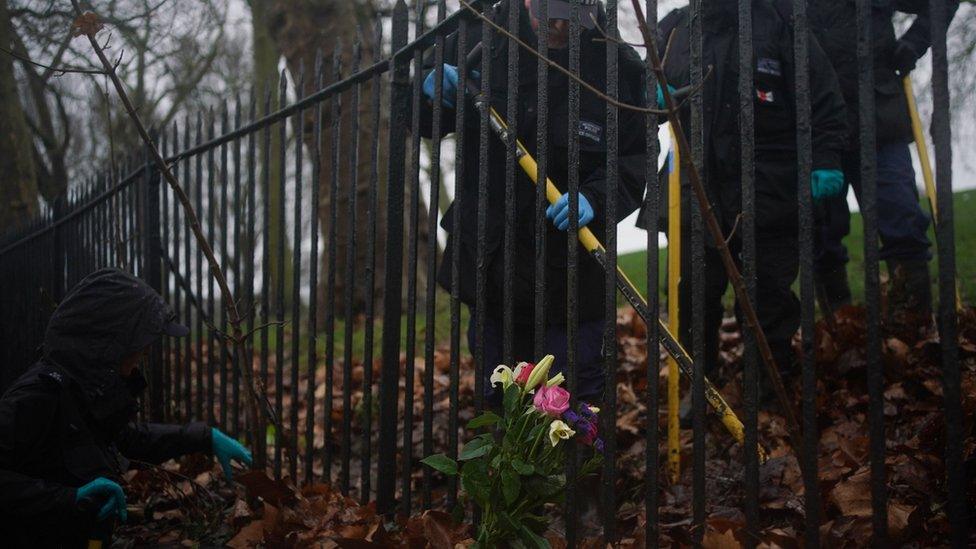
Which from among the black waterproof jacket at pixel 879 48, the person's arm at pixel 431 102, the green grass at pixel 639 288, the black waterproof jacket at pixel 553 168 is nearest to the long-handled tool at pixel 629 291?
the black waterproof jacket at pixel 553 168

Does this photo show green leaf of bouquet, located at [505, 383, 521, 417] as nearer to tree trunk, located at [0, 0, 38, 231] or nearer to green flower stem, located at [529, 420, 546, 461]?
green flower stem, located at [529, 420, 546, 461]

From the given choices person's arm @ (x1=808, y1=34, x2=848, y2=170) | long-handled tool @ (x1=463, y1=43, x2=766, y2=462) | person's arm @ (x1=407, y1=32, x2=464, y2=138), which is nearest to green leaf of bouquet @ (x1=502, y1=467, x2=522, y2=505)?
long-handled tool @ (x1=463, y1=43, x2=766, y2=462)

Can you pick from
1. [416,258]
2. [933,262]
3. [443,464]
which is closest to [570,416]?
[443,464]

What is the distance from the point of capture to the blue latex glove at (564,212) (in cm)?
245

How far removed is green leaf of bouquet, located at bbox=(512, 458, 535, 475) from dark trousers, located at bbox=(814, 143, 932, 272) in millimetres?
2450

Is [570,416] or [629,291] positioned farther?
[629,291]

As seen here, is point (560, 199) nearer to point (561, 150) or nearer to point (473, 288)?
point (561, 150)

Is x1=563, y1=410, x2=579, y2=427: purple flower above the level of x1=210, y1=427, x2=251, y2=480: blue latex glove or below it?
above

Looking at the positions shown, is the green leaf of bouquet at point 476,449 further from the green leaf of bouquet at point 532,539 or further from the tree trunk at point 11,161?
the tree trunk at point 11,161

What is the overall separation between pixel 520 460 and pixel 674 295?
58.6 inches

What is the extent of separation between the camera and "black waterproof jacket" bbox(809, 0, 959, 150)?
3885 mm

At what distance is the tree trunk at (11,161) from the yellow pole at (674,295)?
949 cm

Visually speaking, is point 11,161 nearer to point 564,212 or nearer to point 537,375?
point 564,212

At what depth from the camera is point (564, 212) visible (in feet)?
8.11
